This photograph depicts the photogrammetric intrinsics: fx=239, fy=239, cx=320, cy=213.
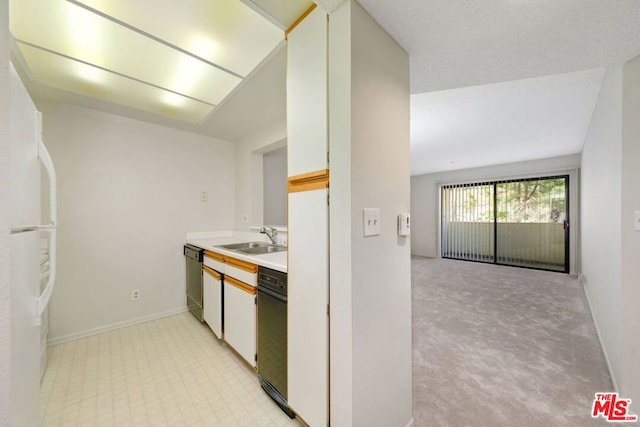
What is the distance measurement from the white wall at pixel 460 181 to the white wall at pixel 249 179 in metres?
4.99

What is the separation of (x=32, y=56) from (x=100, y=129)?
0.98 m

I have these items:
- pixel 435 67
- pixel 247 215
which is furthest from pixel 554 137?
pixel 247 215

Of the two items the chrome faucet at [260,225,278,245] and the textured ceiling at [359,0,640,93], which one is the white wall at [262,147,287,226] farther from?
the textured ceiling at [359,0,640,93]

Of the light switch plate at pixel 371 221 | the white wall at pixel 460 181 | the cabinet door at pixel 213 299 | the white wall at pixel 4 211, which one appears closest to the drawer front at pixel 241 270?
the cabinet door at pixel 213 299

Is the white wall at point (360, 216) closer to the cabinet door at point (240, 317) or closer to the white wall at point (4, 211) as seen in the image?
the cabinet door at point (240, 317)

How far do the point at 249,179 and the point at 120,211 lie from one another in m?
1.48

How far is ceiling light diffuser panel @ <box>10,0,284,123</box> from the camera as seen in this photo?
1.33 metres

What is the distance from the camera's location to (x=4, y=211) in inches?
24.7

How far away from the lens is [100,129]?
8.41ft

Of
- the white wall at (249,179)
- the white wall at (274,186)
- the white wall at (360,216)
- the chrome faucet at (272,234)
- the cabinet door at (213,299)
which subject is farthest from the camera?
the white wall at (274,186)

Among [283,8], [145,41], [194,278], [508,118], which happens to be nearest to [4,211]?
[283,8]

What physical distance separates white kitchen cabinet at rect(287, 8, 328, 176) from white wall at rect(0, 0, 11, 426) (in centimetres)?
99

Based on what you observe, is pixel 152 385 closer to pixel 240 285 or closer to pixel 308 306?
pixel 240 285

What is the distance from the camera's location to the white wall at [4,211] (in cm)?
62
